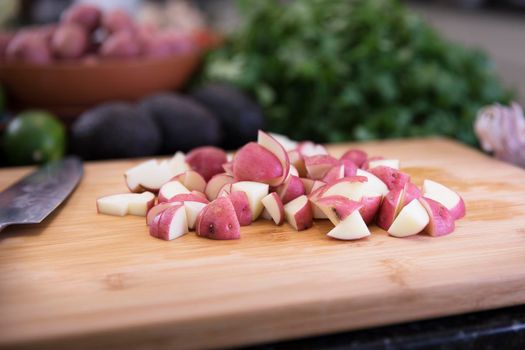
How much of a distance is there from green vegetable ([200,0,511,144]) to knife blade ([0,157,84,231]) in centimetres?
96

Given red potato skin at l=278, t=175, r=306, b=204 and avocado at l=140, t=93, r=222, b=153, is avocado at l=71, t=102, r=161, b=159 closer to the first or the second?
avocado at l=140, t=93, r=222, b=153

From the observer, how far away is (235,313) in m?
0.78

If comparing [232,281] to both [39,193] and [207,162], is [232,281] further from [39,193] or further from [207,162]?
[39,193]

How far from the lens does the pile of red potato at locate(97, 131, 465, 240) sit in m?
1.00

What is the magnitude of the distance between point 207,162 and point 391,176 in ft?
1.33

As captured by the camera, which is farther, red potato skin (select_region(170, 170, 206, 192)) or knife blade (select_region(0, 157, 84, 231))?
red potato skin (select_region(170, 170, 206, 192))

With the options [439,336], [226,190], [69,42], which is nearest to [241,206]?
[226,190]

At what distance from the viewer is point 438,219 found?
1007mm

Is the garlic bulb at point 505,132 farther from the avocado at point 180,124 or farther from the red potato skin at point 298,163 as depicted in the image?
the avocado at point 180,124

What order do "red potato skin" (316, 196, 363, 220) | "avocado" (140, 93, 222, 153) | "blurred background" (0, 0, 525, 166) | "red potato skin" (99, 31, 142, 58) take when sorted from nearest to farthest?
"red potato skin" (316, 196, 363, 220) → "avocado" (140, 93, 222, 153) → "blurred background" (0, 0, 525, 166) → "red potato skin" (99, 31, 142, 58)

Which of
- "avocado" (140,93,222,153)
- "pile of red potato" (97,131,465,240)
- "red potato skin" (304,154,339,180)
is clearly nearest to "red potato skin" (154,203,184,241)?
"pile of red potato" (97,131,465,240)

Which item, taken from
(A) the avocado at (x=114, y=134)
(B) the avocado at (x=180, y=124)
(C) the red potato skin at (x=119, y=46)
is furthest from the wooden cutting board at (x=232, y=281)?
(C) the red potato skin at (x=119, y=46)

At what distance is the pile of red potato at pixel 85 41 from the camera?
2.05 metres

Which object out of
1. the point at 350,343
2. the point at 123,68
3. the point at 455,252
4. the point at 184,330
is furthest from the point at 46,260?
the point at 123,68
